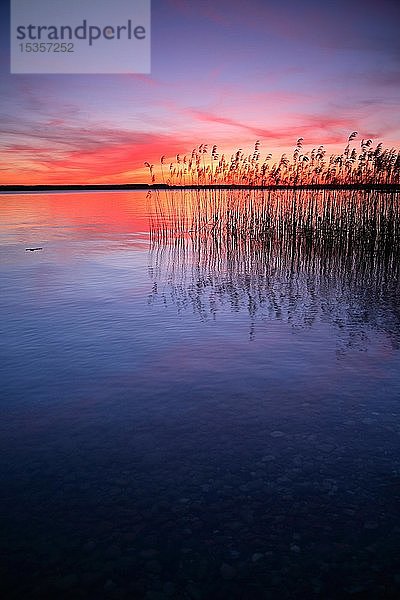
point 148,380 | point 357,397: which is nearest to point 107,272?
point 148,380

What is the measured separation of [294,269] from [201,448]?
8.85m

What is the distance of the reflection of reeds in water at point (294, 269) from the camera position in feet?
27.9

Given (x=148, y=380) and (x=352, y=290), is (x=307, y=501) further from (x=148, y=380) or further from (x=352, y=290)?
(x=352, y=290)

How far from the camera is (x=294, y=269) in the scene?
12297 millimetres

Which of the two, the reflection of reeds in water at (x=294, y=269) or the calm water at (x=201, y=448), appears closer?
the calm water at (x=201, y=448)

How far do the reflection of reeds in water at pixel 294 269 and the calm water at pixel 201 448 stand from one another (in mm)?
128

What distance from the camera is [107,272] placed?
12664 mm

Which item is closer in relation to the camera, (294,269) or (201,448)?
(201,448)

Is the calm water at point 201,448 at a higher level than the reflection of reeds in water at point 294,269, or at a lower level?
lower

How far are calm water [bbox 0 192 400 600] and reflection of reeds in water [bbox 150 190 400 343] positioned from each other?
0.13 meters

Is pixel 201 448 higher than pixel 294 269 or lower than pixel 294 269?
lower

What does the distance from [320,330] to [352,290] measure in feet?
10.3

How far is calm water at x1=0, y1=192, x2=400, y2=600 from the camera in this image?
9.18 feet

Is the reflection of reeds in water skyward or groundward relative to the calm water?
skyward
